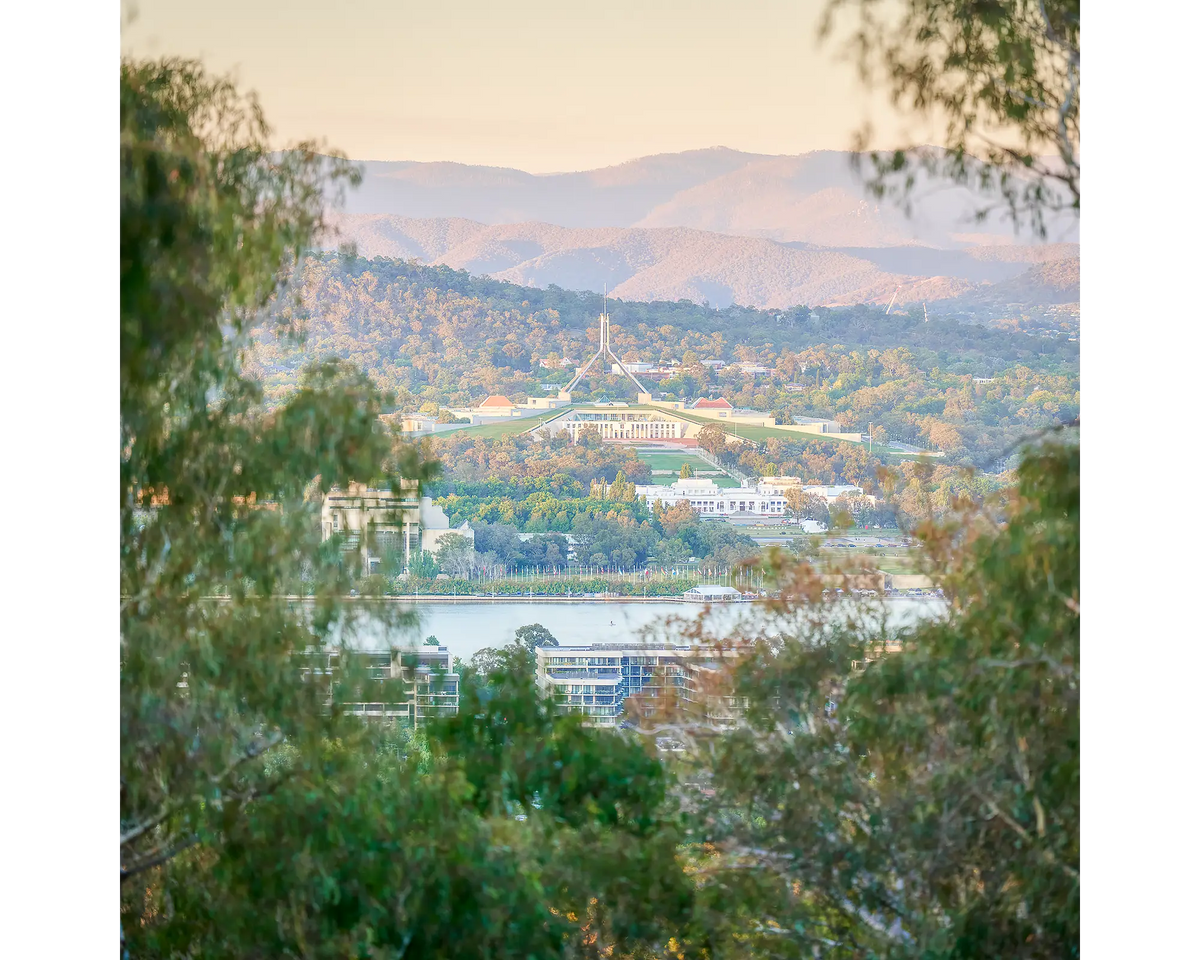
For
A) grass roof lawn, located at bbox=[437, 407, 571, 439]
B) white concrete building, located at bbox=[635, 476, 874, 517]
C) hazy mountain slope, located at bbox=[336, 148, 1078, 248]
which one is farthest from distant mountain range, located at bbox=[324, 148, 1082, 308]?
white concrete building, located at bbox=[635, 476, 874, 517]

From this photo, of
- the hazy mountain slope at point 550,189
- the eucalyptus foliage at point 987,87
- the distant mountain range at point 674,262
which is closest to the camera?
the eucalyptus foliage at point 987,87

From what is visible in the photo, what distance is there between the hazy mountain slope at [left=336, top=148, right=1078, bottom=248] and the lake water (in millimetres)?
953

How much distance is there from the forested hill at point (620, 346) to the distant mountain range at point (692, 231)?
59 mm

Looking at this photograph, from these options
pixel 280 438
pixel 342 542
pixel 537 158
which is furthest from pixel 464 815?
pixel 537 158

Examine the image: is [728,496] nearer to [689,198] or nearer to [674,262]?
[674,262]

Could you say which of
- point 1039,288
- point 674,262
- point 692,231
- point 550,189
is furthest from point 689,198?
point 1039,288

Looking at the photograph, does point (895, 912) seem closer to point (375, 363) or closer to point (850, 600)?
point (850, 600)

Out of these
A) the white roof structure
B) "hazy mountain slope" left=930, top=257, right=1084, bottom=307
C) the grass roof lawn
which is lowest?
the white roof structure

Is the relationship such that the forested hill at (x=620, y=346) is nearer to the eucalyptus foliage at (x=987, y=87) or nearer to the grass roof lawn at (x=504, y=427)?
the grass roof lawn at (x=504, y=427)

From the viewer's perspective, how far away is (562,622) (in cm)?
247

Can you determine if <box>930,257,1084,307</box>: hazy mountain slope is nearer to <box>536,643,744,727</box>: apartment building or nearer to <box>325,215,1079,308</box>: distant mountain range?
<box>325,215,1079,308</box>: distant mountain range

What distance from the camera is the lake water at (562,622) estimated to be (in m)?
2.45

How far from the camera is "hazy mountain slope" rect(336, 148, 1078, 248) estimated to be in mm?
2547

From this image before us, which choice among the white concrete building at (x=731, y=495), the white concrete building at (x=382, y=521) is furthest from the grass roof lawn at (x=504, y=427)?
the white concrete building at (x=731, y=495)
